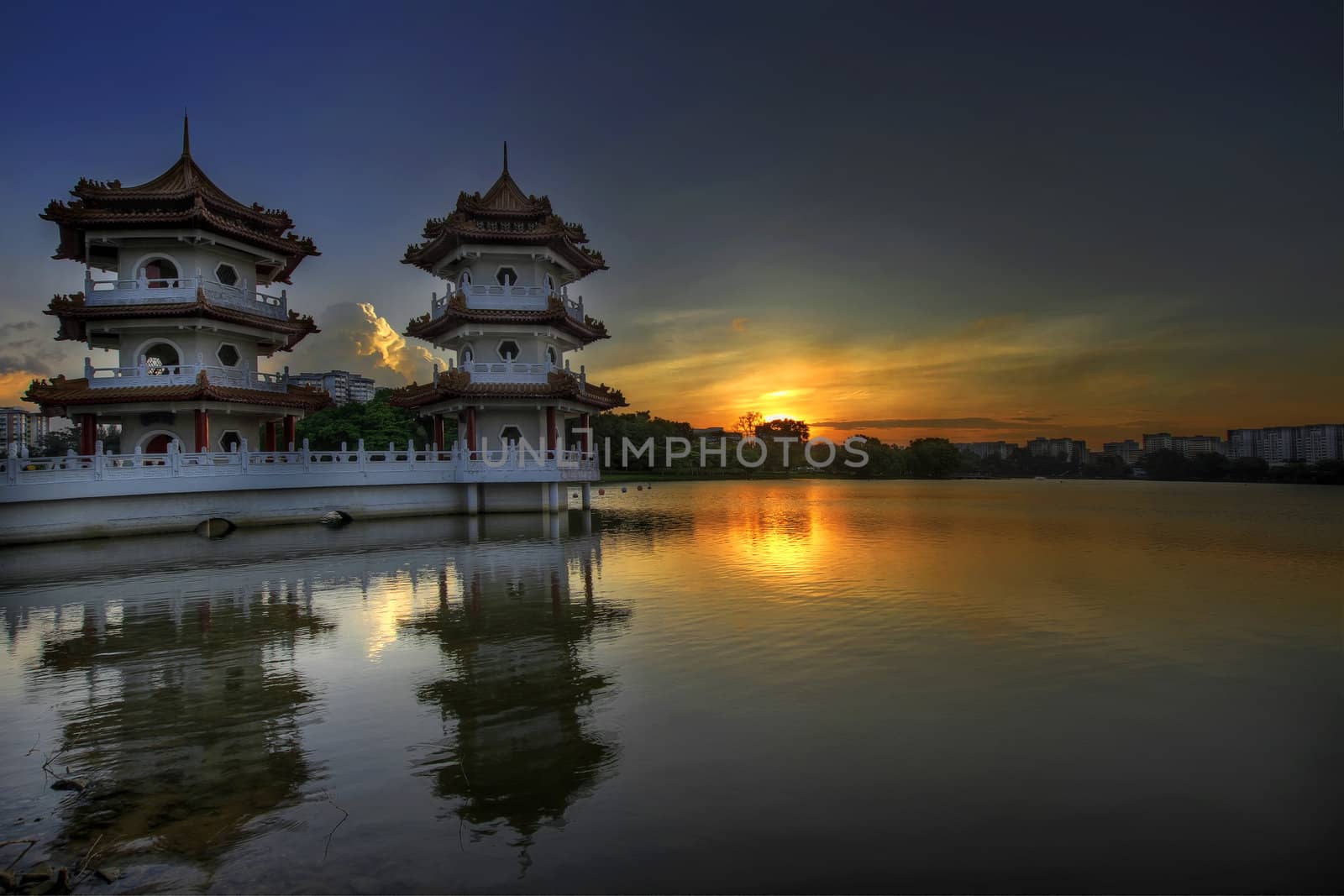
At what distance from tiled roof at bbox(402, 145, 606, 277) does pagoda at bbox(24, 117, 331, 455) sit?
638 centimetres

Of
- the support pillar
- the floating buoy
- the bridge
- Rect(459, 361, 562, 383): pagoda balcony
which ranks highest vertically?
Rect(459, 361, 562, 383): pagoda balcony

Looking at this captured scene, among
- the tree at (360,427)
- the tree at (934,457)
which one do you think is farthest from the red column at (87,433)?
the tree at (934,457)

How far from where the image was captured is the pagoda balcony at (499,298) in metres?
29.7

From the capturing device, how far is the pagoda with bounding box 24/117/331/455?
24359 millimetres

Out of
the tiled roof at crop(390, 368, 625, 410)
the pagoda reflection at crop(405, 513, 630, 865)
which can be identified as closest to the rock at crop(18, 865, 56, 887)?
the pagoda reflection at crop(405, 513, 630, 865)

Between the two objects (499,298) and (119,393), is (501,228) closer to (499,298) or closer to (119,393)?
(499,298)

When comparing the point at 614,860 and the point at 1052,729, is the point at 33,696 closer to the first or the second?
the point at 614,860

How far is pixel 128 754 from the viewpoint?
6000mm

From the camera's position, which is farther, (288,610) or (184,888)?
(288,610)

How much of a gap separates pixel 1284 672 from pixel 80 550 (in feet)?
85.4

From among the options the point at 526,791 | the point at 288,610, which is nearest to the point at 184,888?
the point at 526,791

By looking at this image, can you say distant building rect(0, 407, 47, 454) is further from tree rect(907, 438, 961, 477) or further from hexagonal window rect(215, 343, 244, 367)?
tree rect(907, 438, 961, 477)

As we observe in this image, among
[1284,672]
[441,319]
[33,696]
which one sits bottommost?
[1284,672]

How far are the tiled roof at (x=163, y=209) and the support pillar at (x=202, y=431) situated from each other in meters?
6.96
